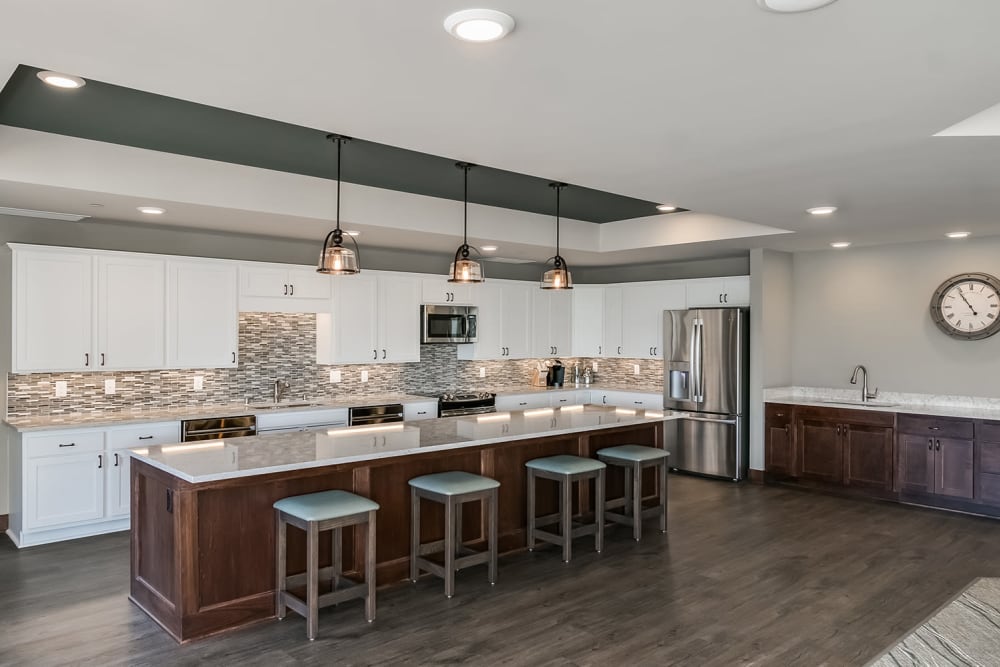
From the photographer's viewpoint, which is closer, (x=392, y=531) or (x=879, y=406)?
(x=392, y=531)

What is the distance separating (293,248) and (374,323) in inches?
42.4

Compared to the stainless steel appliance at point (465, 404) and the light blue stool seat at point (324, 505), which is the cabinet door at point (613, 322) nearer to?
the stainless steel appliance at point (465, 404)

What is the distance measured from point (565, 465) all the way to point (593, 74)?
2901mm

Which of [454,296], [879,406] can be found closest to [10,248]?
[454,296]

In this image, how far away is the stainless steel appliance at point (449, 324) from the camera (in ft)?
24.2

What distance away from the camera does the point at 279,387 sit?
6.55 metres

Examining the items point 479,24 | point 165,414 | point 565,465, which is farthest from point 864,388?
point 165,414

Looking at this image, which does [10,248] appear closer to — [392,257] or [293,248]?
[293,248]

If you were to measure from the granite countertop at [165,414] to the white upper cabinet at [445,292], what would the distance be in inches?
46.7

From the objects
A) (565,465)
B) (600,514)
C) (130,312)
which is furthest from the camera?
(130,312)

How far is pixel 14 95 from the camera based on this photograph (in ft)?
11.1

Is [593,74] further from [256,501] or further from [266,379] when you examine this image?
[266,379]

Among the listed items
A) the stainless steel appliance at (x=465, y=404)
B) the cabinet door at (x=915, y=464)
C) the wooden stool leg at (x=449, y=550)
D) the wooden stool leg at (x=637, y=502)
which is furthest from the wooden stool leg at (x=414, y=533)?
the cabinet door at (x=915, y=464)

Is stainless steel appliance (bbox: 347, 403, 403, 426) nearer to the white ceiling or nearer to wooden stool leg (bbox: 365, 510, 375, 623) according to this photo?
wooden stool leg (bbox: 365, 510, 375, 623)
